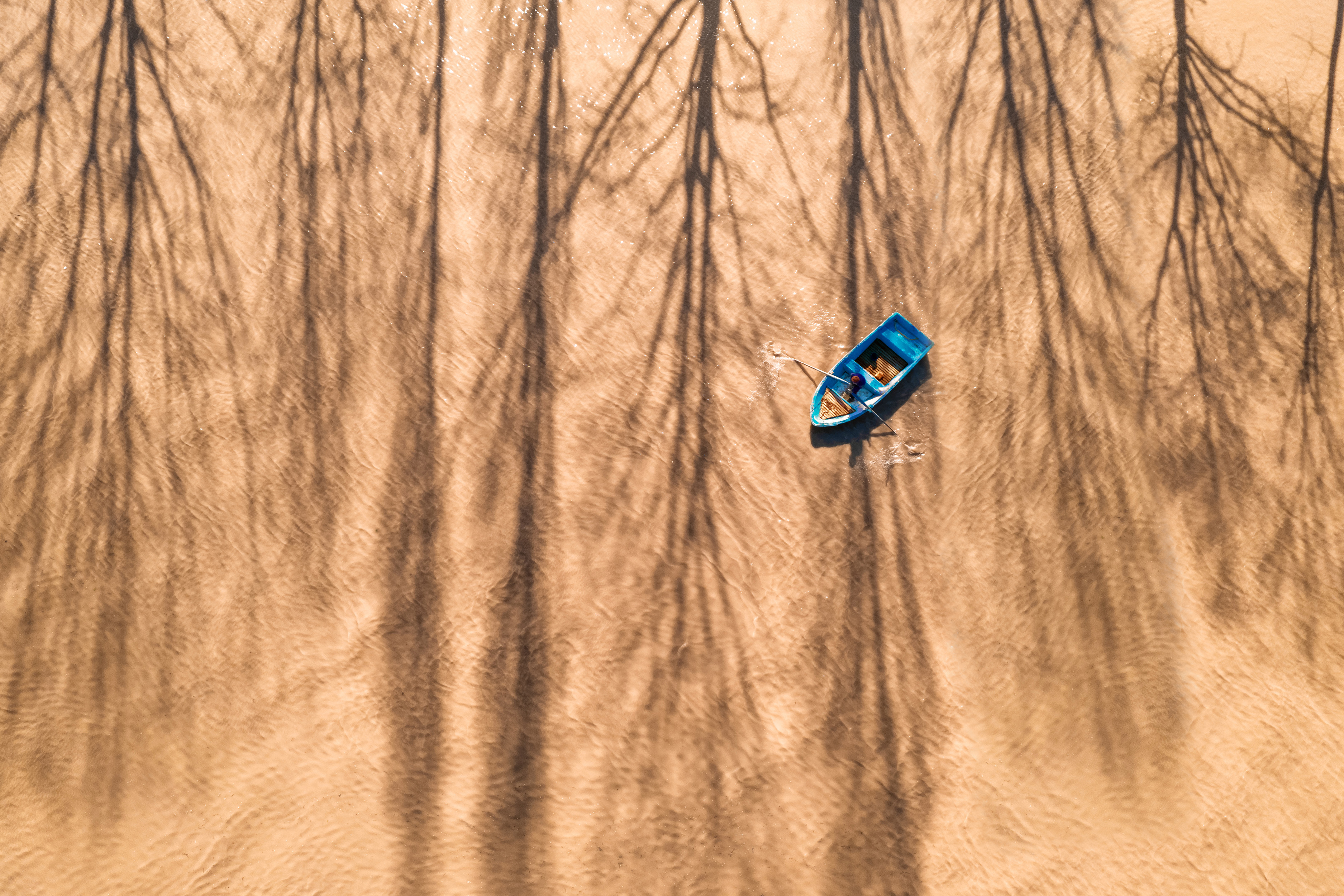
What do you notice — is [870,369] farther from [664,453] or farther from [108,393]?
[108,393]

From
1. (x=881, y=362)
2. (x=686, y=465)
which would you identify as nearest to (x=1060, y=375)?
(x=881, y=362)

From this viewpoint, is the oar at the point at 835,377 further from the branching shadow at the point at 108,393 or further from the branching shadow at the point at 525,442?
the branching shadow at the point at 108,393

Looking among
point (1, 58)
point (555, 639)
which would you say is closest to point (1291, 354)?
point (555, 639)

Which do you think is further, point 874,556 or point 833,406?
point 833,406

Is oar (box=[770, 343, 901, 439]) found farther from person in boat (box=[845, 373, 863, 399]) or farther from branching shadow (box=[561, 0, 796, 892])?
branching shadow (box=[561, 0, 796, 892])

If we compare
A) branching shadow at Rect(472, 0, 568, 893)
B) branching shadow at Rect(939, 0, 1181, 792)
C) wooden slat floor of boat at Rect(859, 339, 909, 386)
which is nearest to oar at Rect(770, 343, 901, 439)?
wooden slat floor of boat at Rect(859, 339, 909, 386)

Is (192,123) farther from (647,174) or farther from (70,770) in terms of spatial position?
(70,770)

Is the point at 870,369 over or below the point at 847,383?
over
